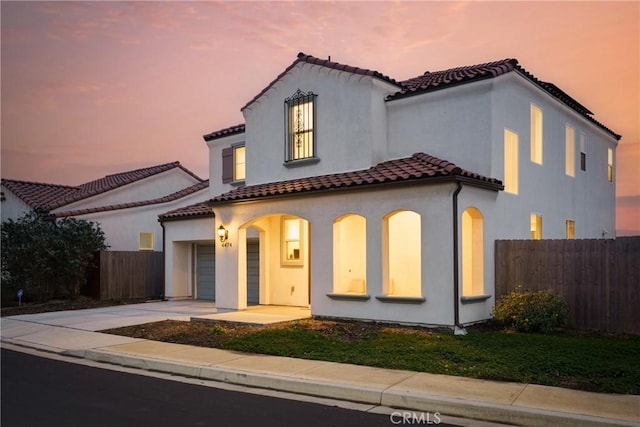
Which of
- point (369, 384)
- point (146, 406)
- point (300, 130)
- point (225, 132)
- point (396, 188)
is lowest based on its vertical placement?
point (146, 406)

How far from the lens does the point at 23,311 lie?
18.9 meters

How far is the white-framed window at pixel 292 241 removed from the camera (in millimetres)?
17656

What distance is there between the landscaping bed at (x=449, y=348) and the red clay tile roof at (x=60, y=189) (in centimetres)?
1419

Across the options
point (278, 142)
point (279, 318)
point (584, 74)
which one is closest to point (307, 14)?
point (278, 142)

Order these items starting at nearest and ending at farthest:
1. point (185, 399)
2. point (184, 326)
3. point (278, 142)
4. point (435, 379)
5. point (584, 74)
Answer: point (185, 399) < point (435, 379) < point (184, 326) < point (278, 142) < point (584, 74)

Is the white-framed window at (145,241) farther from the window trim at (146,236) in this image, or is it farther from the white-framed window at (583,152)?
the white-framed window at (583,152)

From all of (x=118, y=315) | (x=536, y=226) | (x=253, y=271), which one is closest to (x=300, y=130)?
(x=253, y=271)

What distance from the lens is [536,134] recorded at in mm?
16984

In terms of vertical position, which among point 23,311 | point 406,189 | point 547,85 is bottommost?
point 23,311

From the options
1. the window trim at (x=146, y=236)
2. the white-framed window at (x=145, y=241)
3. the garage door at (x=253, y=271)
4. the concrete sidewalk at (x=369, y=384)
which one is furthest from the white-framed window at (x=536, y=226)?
the white-framed window at (x=145, y=241)

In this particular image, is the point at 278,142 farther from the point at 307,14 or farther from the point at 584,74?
the point at 584,74

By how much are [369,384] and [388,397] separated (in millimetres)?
568

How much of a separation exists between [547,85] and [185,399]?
14.2 meters

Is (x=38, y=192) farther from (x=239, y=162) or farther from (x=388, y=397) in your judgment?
(x=388, y=397)
